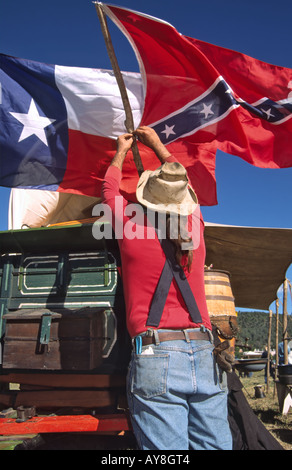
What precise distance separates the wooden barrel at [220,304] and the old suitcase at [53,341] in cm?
167

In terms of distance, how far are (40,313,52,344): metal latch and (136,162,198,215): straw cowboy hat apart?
1.67 m

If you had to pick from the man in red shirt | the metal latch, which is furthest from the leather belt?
the metal latch

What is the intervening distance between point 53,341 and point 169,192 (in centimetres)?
202

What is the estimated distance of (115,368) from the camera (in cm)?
384

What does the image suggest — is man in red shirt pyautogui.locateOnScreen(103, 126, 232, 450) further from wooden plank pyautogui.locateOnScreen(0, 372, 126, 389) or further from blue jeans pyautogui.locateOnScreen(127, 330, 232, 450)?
wooden plank pyautogui.locateOnScreen(0, 372, 126, 389)

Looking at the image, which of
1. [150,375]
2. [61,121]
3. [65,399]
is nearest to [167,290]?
[150,375]

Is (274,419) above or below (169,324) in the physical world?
below

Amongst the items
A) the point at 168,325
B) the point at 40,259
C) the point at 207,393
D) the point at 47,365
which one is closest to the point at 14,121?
the point at 40,259

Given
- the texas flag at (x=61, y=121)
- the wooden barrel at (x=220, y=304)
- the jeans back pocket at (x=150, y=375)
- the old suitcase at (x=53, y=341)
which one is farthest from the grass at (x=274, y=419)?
the texas flag at (x=61, y=121)

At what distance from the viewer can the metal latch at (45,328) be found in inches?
136

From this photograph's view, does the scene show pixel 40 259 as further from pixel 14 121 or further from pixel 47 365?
pixel 14 121

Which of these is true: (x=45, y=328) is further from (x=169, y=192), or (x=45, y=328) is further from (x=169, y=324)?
(x=169, y=192)

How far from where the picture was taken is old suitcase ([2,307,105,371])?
3447 millimetres

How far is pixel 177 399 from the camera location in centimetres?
217
